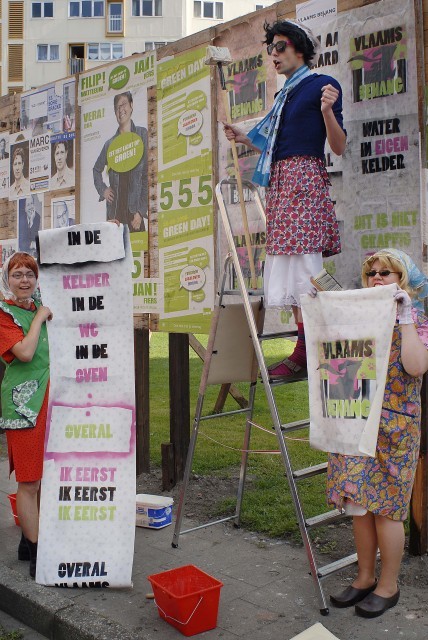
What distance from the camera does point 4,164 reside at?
A: 8320 mm

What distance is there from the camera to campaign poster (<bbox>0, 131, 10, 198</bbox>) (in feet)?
27.1

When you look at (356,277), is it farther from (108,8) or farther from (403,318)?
(108,8)

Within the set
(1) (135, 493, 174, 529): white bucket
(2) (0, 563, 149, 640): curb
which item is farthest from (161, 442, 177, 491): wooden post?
(2) (0, 563, 149, 640): curb

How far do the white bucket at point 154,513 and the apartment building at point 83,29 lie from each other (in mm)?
37997

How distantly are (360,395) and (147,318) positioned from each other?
303cm

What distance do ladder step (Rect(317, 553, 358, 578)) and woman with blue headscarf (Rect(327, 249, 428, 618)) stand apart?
25 cm

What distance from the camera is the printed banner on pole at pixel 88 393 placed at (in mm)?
4578

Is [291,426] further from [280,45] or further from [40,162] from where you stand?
[40,162]

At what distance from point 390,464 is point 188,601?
1.12 meters

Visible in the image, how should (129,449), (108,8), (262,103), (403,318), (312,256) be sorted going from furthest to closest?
(108,8) < (262,103) < (129,449) < (312,256) < (403,318)

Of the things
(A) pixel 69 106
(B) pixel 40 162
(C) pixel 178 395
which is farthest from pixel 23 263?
(B) pixel 40 162

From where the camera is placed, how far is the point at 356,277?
187 inches

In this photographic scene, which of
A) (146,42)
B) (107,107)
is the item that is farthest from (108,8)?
(107,107)

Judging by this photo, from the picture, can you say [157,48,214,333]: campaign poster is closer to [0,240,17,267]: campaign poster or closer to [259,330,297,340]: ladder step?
[259,330,297,340]: ladder step
